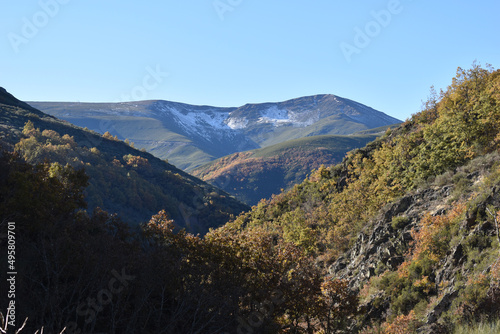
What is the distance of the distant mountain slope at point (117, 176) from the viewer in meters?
77.3

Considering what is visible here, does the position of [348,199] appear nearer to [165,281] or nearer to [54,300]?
[165,281]

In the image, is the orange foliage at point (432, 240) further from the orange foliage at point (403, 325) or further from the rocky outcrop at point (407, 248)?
the orange foliage at point (403, 325)

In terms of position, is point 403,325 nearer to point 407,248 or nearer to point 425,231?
point 425,231

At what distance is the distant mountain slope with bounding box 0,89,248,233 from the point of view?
254 feet

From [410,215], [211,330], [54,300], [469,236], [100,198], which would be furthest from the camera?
[100,198]

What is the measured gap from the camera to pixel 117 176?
89250 millimetres

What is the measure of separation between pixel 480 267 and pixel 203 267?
10.6 metres

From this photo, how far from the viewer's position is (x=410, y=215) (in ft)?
71.3

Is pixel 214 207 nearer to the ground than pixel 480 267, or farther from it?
nearer to the ground

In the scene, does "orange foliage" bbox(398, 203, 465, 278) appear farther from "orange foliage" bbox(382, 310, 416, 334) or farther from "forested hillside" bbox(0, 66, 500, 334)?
"orange foliage" bbox(382, 310, 416, 334)

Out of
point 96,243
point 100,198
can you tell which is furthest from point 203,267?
point 100,198

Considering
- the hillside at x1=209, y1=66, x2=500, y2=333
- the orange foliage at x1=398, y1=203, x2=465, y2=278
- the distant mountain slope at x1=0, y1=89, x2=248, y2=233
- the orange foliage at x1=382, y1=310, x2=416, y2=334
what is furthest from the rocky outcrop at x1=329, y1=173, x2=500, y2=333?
the distant mountain slope at x1=0, y1=89, x2=248, y2=233

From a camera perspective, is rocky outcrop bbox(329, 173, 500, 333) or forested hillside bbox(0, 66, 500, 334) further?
rocky outcrop bbox(329, 173, 500, 333)

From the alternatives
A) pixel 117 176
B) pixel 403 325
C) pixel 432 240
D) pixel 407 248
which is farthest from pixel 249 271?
pixel 117 176
